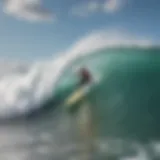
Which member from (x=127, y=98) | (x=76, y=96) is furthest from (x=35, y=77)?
(x=127, y=98)

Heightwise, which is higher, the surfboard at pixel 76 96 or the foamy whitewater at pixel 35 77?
the foamy whitewater at pixel 35 77

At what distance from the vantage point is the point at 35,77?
1.06m

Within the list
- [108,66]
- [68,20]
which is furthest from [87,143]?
[68,20]

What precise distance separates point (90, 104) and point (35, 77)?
191 millimetres

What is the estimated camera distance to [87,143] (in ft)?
3.40

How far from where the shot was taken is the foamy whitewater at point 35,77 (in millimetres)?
1041

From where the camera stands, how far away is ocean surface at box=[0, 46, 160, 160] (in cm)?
103

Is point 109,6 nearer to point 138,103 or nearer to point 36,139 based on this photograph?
point 138,103

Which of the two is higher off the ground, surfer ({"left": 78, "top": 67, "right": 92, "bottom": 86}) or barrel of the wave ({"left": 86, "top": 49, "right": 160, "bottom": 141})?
surfer ({"left": 78, "top": 67, "right": 92, "bottom": 86})

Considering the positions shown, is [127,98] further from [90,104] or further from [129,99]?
[90,104]

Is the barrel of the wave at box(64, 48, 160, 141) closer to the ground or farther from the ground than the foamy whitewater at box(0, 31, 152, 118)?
closer to the ground

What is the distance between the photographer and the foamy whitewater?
3.42ft

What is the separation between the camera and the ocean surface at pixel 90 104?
1.03 meters

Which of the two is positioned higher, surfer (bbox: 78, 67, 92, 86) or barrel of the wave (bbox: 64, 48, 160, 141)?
surfer (bbox: 78, 67, 92, 86)
